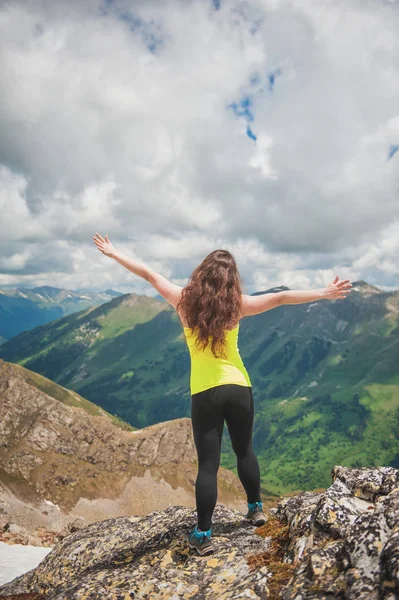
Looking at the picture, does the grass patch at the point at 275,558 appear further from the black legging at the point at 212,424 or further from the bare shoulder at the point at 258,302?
the bare shoulder at the point at 258,302

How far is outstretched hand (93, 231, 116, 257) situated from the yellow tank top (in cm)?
321

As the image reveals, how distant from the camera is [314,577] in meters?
4.94

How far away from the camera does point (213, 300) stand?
6.92m

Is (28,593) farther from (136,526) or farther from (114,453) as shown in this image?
(114,453)

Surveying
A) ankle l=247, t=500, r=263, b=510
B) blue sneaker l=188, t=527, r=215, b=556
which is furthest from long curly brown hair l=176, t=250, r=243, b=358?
ankle l=247, t=500, r=263, b=510

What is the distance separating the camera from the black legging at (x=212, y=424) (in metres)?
6.80

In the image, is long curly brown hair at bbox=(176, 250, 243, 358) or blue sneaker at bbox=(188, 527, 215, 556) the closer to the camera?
long curly brown hair at bbox=(176, 250, 243, 358)

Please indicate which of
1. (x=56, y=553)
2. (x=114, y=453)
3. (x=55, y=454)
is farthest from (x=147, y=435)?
(x=56, y=553)

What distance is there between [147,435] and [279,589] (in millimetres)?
175184

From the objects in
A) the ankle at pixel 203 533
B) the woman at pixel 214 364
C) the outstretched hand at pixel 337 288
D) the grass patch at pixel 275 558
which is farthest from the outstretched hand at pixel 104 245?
the grass patch at pixel 275 558

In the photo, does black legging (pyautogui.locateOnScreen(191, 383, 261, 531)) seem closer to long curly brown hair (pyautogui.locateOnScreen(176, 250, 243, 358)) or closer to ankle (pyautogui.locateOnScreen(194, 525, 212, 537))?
ankle (pyautogui.locateOnScreen(194, 525, 212, 537))

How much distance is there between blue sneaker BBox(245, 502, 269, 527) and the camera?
8109mm

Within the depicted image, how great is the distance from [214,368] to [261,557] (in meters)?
3.42

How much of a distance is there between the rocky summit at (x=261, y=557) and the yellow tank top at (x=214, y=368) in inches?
111
